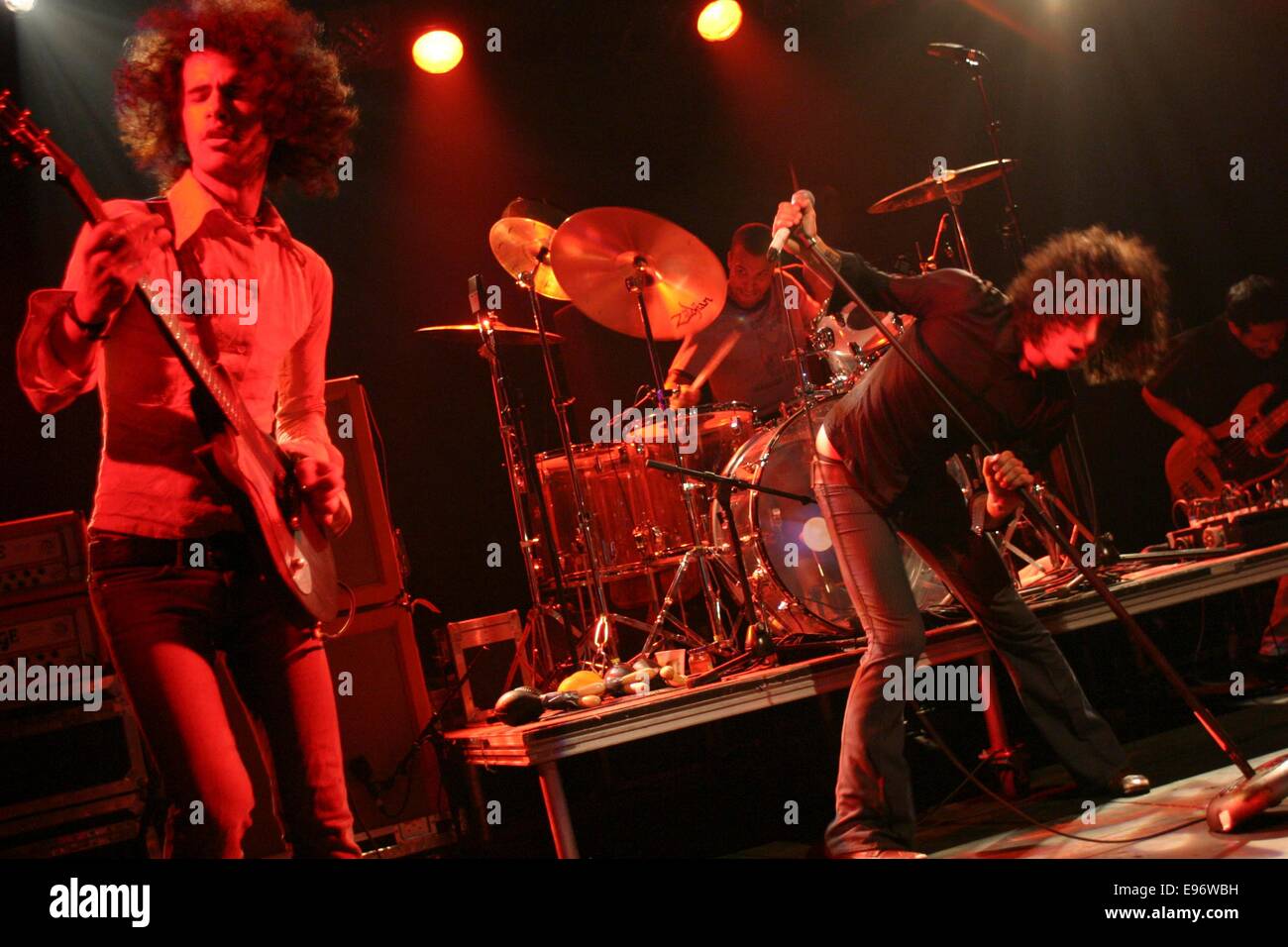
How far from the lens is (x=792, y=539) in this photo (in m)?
5.14

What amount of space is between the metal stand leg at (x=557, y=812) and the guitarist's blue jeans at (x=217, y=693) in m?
1.41

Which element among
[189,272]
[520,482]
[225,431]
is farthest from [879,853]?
[520,482]

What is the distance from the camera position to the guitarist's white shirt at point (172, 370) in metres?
2.12

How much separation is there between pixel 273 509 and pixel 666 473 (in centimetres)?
344

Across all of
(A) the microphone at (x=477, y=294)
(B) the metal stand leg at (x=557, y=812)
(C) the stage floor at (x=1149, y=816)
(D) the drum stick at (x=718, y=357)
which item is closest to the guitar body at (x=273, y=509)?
(B) the metal stand leg at (x=557, y=812)

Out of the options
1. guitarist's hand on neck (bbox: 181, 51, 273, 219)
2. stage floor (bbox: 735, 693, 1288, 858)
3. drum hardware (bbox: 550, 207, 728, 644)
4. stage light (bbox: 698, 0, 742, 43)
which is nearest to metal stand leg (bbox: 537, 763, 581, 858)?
stage floor (bbox: 735, 693, 1288, 858)

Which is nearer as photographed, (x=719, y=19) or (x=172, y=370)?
(x=172, y=370)

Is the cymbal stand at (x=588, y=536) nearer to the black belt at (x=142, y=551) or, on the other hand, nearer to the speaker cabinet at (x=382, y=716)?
the speaker cabinet at (x=382, y=716)

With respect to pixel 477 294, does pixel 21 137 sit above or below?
below

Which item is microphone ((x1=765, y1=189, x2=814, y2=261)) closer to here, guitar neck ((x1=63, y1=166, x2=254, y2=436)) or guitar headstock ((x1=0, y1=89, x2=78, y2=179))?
guitar neck ((x1=63, y1=166, x2=254, y2=436))

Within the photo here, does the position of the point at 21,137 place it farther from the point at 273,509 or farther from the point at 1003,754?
the point at 1003,754

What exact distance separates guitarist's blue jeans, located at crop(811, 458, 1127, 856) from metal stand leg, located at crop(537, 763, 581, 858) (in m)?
0.86

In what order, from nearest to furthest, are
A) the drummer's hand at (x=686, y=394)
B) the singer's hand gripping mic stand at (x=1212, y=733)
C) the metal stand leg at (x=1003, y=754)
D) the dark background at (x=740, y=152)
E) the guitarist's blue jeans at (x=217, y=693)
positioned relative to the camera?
the guitarist's blue jeans at (x=217, y=693)
the singer's hand gripping mic stand at (x=1212, y=733)
the metal stand leg at (x=1003, y=754)
the drummer's hand at (x=686, y=394)
the dark background at (x=740, y=152)

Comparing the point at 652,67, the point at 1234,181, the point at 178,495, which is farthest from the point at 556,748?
the point at 1234,181
